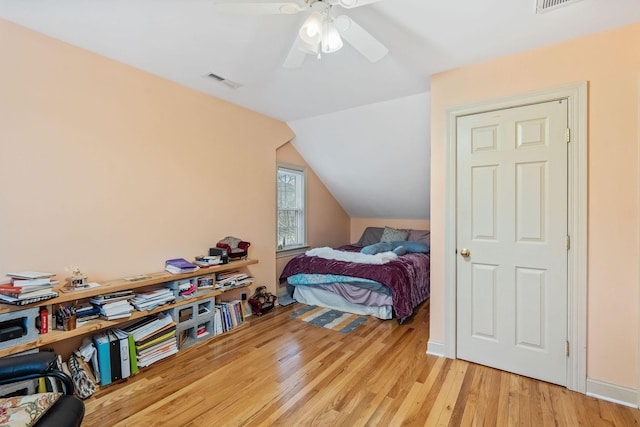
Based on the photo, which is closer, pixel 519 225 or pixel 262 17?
pixel 262 17

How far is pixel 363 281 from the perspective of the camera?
3547 millimetres

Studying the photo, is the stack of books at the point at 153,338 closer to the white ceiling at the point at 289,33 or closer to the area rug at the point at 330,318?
the area rug at the point at 330,318

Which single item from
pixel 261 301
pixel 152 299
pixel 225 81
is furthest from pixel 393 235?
pixel 152 299

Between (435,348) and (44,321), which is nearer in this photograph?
(44,321)

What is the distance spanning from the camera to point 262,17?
1957 mm

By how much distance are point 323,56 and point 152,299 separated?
2.42m

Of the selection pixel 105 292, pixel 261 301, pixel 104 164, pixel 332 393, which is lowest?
Answer: pixel 332 393

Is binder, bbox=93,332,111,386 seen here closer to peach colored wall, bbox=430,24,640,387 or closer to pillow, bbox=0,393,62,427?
pillow, bbox=0,393,62,427

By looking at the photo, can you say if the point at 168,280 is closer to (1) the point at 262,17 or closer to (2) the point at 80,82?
(2) the point at 80,82

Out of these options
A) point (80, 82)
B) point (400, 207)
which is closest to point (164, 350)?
point (80, 82)

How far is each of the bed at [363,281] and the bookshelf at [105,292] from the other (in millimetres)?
1004

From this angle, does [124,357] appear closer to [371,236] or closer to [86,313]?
[86,313]

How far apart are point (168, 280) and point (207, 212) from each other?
85 centimetres

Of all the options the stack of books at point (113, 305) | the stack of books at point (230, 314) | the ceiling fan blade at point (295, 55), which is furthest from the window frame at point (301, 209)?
the ceiling fan blade at point (295, 55)
